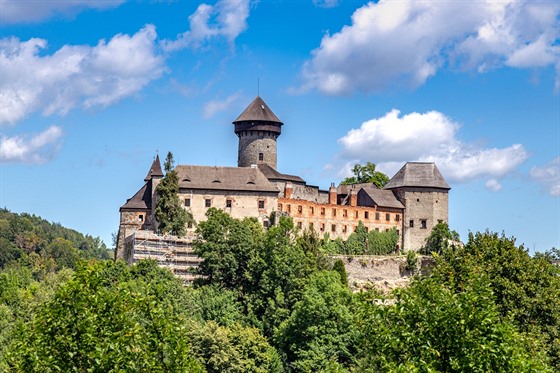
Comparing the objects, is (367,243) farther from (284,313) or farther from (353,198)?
(284,313)

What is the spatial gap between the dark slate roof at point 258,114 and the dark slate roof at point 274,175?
451cm

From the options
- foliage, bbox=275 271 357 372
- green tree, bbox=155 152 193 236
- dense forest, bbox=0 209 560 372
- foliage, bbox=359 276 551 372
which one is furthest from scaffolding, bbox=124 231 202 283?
foliage, bbox=359 276 551 372

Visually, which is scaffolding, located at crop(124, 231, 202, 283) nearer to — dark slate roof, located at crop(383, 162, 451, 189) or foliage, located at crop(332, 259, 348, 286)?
foliage, located at crop(332, 259, 348, 286)

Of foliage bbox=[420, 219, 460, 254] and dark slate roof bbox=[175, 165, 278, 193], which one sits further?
foliage bbox=[420, 219, 460, 254]

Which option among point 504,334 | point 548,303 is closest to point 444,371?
point 504,334

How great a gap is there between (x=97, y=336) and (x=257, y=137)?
61447mm

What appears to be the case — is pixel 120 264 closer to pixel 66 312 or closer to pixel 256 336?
pixel 256 336

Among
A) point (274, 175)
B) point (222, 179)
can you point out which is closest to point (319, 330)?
point (222, 179)

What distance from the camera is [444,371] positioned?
85.0 ft

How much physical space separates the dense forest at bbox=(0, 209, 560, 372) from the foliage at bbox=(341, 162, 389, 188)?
14.3 meters

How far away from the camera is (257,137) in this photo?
3408 inches

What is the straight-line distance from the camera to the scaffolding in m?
71.7

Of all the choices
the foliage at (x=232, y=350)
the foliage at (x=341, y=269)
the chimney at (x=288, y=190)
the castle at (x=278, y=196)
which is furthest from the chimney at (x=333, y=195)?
the foliage at (x=232, y=350)

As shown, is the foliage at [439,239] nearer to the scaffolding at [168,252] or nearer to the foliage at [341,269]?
the foliage at [341,269]
